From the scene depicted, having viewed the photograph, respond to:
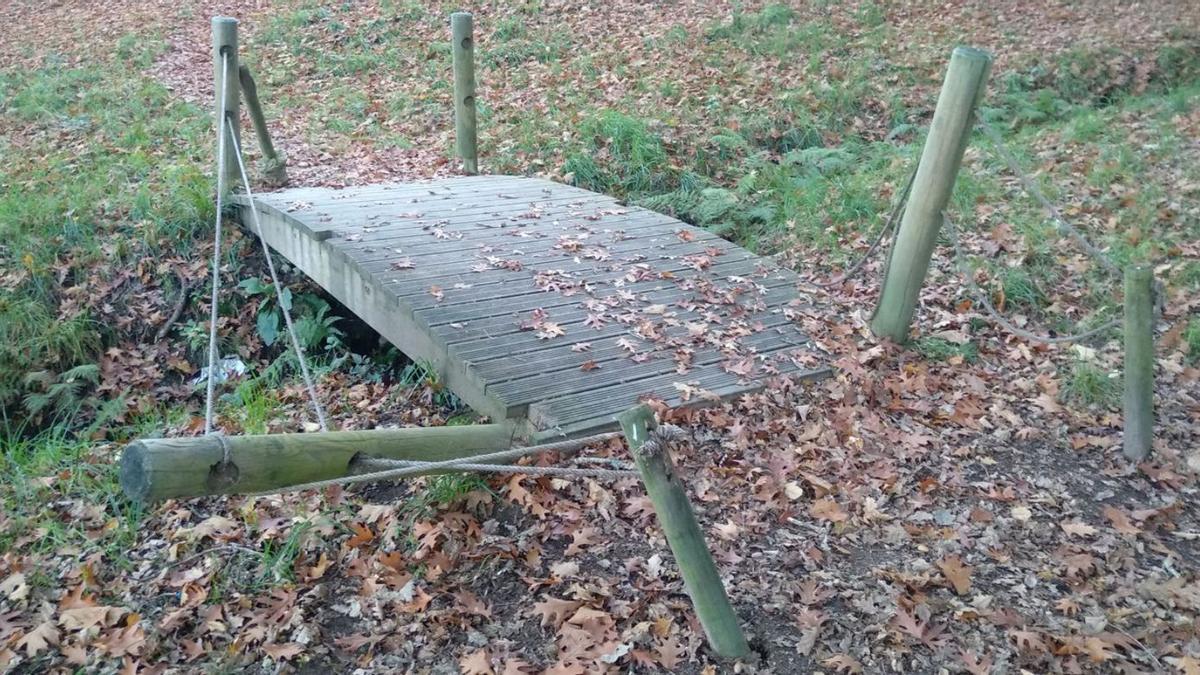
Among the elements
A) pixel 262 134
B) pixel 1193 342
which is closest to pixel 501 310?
pixel 262 134

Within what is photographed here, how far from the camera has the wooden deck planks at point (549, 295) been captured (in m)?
5.34

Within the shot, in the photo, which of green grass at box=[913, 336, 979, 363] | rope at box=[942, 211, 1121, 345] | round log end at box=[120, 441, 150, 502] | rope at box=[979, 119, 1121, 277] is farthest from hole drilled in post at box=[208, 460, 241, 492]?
green grass at box=[913, 336, 979, 363]

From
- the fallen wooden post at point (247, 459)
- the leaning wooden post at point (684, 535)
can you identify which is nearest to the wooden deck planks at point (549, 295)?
the fallen wooden post at point (247, 459)

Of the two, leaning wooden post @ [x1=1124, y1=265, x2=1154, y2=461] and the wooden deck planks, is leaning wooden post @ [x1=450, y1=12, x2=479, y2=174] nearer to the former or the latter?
the wooden deck planks

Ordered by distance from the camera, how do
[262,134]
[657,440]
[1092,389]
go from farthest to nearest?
[262,134]
[1092,389]
[657,440]

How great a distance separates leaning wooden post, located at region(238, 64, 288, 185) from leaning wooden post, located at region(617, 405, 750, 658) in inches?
258

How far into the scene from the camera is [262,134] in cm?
899

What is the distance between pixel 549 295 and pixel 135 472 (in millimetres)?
3734

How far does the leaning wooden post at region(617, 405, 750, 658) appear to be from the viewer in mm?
3238

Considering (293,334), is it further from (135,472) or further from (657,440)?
(657,440)

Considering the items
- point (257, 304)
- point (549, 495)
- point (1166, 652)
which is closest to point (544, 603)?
point (549, 495)

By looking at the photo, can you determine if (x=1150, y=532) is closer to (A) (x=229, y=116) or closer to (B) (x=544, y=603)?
(B) (x=544, y=603)

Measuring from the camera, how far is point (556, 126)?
11.1 m

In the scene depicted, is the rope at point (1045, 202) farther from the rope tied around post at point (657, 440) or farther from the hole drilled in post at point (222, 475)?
the hole drilled in post at point (222, 475)
